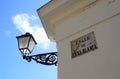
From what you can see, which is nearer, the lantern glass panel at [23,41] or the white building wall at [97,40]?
the white building wall at [97,40]

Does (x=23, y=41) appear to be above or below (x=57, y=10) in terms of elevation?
below

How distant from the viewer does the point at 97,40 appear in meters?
3.53

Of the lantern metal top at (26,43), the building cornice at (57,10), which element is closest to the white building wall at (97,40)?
the building cornice at (57,10)

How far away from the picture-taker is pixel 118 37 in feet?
10.9

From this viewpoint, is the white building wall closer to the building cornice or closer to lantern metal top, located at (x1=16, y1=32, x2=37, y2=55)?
the building cornice

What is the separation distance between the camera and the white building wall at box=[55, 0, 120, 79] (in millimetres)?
3221

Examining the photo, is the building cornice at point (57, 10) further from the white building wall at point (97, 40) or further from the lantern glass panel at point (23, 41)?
the lantern glass panel at point (23, 41)

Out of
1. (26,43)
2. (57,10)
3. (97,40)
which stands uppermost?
(57,10)

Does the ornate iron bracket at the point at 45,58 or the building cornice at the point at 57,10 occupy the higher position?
the building cornice at the point at 57,10

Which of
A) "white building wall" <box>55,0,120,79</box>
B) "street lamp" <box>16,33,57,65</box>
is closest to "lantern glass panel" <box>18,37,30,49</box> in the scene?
"street lamp" <box>16,33,57,65</box>

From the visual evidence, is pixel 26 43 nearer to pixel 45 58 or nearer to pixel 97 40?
pixel 45 58

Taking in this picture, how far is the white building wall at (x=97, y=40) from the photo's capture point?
3221 millimetres

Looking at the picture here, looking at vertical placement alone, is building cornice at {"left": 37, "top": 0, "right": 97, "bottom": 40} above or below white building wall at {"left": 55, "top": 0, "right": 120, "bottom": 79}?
above

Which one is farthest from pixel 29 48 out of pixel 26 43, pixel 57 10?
pixel 57 10
